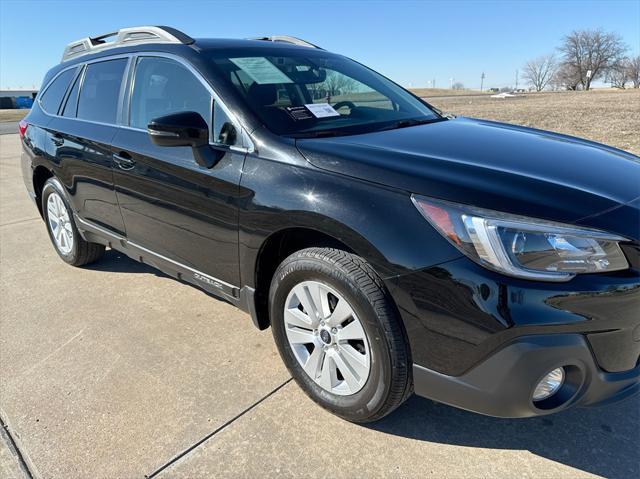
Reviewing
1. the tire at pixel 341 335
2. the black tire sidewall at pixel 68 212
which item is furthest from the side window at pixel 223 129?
the black tire sidewall at pixel 68 212

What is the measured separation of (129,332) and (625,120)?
13.1 meters

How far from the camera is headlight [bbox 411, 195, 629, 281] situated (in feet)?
5.59

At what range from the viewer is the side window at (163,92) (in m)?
2.74

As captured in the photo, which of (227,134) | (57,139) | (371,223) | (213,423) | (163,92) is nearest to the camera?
(371,223)

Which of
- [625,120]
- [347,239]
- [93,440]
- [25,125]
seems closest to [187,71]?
[347,239]

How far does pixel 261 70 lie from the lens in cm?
290

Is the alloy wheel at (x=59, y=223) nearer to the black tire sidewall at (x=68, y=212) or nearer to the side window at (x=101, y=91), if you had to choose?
the black tire sidewall at (x=68, y=212)

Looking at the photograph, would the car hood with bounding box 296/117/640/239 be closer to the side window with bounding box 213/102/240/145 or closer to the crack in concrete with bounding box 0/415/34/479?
the side window with bounding box 213/102/240/145

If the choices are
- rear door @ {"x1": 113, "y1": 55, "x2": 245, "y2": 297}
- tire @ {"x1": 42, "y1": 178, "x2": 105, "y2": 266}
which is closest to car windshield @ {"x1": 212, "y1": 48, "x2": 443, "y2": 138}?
rear door @ {"x1": 113, "y1": 55, "x2": 245, "y2": 297}

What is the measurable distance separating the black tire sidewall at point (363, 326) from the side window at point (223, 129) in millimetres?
709

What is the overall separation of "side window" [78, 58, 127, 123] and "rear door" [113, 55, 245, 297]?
9.4 inches

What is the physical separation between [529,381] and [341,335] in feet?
2.57

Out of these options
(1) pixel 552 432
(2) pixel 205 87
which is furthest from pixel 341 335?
(2) pixel 205 87

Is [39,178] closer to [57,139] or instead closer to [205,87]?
[57,139]
